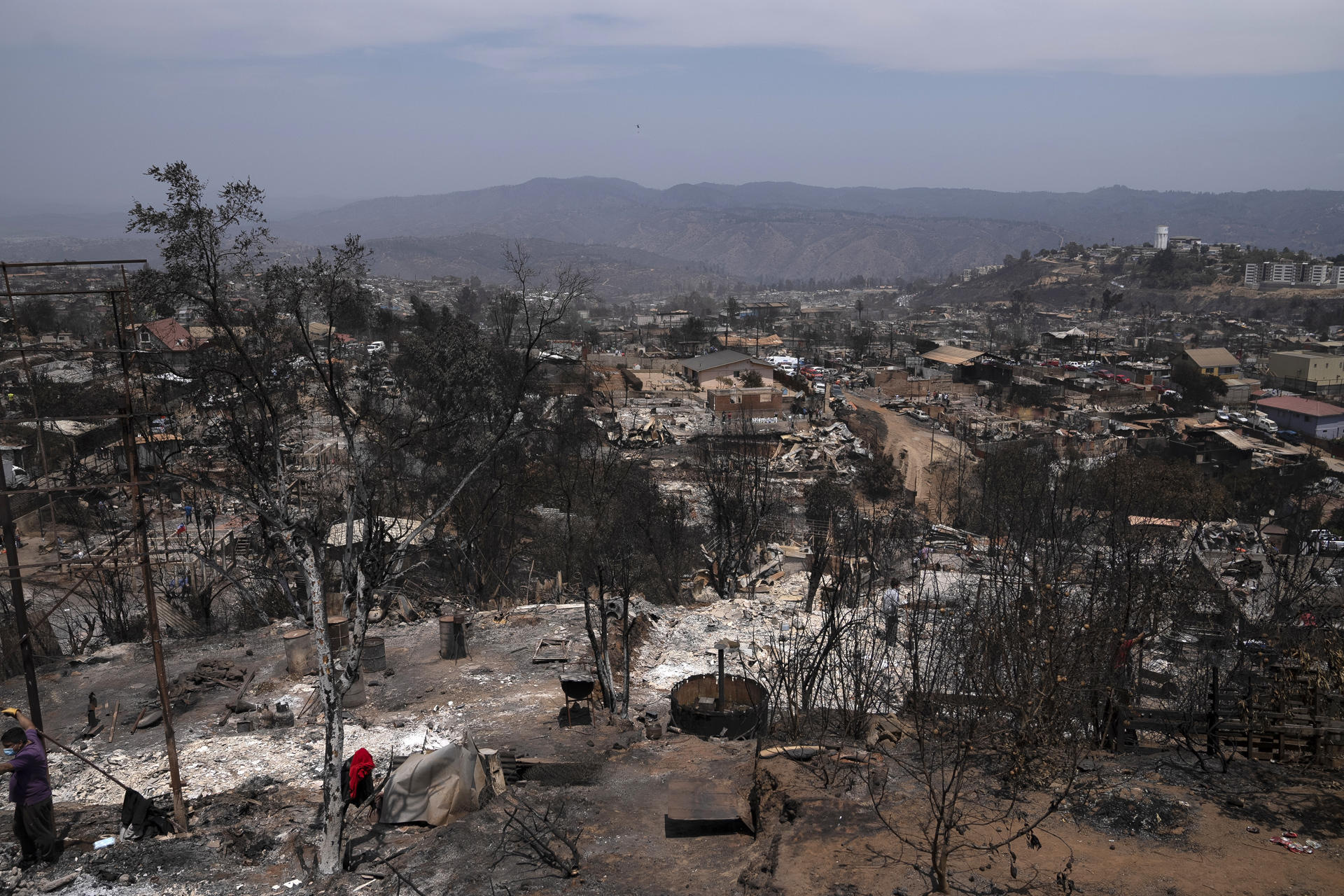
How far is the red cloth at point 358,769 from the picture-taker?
7.04 meters

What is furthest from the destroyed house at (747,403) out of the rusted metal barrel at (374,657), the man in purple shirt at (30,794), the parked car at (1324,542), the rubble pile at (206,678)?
the man in purple shirt at (30,794)

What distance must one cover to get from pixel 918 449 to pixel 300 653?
27.4 metres

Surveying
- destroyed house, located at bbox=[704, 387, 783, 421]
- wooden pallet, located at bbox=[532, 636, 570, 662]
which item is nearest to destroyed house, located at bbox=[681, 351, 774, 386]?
destroyed house, located at bbox=[704, 387, 783, 421]

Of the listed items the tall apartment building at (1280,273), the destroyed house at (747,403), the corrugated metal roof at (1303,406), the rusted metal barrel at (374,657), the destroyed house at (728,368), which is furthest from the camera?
the tall apartment building at (1280,273)

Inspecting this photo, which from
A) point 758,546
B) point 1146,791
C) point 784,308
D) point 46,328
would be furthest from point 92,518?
point 784,308

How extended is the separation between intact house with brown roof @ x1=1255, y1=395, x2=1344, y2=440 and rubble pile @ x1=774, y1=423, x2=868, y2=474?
18.3 metres

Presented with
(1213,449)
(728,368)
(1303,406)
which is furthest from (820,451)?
(1303,406)

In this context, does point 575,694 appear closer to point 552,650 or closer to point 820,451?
point 552,650

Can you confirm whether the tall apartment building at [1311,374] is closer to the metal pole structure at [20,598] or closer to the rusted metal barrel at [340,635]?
the rusted metal barrel at [340,635]

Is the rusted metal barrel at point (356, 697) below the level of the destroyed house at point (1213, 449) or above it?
above

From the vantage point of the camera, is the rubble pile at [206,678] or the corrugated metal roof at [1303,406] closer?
the rubble pile at [206,678]

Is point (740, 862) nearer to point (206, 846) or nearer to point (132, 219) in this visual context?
→ point (206, 846)

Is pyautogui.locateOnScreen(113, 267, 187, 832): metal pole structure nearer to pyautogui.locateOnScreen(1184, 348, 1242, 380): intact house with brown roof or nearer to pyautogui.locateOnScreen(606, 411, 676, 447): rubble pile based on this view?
pyautogui.locateOnScreen(606, 411, 676, 447): rubble pile

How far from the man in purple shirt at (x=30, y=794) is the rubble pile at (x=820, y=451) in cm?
2462
